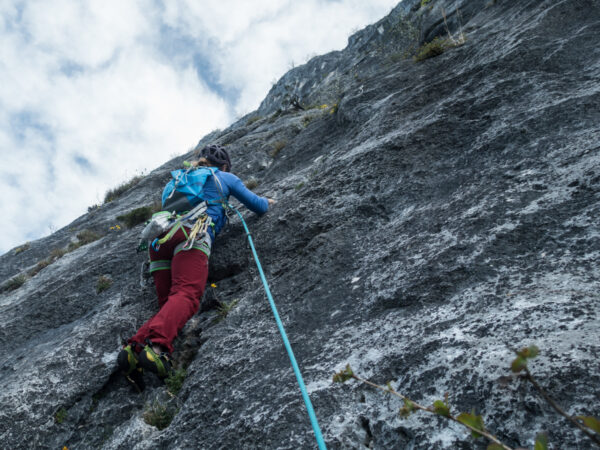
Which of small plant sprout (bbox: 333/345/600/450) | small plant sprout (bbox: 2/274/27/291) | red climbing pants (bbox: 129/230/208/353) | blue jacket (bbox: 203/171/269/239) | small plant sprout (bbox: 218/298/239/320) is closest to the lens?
small plant sprout (bbox: 333/345/600/450)

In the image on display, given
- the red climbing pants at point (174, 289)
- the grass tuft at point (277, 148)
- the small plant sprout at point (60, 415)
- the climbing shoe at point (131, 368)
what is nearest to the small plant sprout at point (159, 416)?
the climbing shoe at point (131, 368)

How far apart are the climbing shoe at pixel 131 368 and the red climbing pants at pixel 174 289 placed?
0.11 m

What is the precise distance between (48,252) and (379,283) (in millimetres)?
9929

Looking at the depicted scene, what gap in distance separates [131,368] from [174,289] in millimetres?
837

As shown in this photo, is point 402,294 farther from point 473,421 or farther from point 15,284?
point 15,284

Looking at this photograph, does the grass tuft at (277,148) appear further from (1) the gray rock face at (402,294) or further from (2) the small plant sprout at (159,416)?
(2) the small plant sprout at (159,416)

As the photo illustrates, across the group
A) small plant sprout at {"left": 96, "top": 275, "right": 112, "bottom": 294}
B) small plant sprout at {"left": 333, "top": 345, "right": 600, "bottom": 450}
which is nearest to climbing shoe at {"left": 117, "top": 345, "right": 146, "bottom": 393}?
small plant sprout at {"left": 96, "top": 275, "right": 112, "bottom": 294}

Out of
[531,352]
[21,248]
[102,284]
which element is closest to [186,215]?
[102,284]

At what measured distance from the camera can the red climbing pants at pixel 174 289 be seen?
10.9 feet

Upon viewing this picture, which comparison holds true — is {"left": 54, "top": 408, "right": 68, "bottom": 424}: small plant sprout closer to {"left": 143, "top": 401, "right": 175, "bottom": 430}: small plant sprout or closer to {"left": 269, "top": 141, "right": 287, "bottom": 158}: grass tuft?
A: {"left": 143, "top": 401, "right": 175, "bottom": 430}: small plant sprout

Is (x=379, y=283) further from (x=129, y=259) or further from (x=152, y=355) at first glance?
(x=129, y=259)

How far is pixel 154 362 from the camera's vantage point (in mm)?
3102

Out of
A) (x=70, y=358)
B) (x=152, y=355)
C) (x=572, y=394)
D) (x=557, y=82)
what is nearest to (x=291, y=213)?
(x=152, y=355)

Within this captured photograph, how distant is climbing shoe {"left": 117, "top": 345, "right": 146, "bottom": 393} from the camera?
3.12 m
